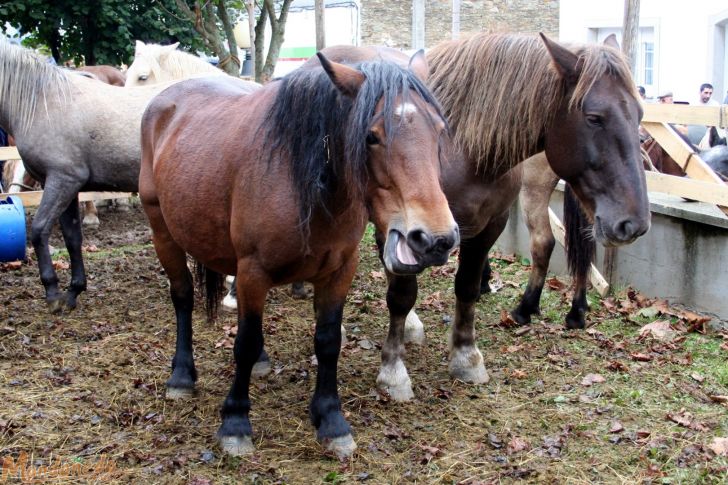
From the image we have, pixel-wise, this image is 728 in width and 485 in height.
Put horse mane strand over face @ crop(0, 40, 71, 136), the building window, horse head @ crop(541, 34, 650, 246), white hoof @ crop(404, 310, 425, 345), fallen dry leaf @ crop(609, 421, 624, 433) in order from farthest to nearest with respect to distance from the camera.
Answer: the building window < horse mane strand over face @ crop(0, 40, 71, 136) < white hoof @ crop(404, 310, 425, 345) < fallen dry leaf @ crop(609, 421, 624, 433) < horse head @ crop(541, 34, 650, 246)

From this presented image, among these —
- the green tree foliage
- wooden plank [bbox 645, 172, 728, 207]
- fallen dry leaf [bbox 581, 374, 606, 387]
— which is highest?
the green tree foliage

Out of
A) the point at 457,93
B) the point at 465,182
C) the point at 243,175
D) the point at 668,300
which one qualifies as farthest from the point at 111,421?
the point at 668,300

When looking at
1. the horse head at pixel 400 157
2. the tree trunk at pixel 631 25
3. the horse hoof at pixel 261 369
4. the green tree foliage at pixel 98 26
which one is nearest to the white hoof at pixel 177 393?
the horse hoof at pixel 261 369

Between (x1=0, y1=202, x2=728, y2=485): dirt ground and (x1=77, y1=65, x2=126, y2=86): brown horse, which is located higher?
(x1=77, y1=65, x2=126, y2=86): brown horse

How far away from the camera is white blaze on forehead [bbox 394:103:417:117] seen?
2.73m

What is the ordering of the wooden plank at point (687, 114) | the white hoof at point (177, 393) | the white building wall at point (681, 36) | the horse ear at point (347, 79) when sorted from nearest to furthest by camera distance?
the horse ear at point (347, 79) < the white hoof at point (177, 393) < the wooden plank at point (687, 114) < the white building wall at point (681, 36)

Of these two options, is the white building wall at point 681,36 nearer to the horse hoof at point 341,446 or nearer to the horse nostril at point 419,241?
the horse hoof at point 341,446

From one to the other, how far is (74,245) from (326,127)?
400cm

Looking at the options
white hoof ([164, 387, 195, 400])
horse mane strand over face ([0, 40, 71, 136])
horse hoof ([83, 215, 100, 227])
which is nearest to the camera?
white hoof ([164, 387, 195, 400])

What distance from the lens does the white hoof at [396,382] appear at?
14.0 feet

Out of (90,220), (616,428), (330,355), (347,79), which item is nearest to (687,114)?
(616,428)

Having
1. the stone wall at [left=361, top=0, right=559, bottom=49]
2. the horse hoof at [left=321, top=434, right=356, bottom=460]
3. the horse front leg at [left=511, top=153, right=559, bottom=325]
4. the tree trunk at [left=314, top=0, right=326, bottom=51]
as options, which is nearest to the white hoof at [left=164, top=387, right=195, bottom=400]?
the horse hoof at [left=321, top=434, right=356, bottom=460]

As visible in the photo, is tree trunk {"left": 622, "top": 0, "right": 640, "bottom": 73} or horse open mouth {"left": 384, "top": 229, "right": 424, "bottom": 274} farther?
tree trunk {"left": 622, "top": 0, "right": 640, "bottom": 73}

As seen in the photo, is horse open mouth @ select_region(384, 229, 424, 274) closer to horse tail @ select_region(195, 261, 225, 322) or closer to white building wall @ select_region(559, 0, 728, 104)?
horse tail @ select_region(195, 261, 225, 322)
